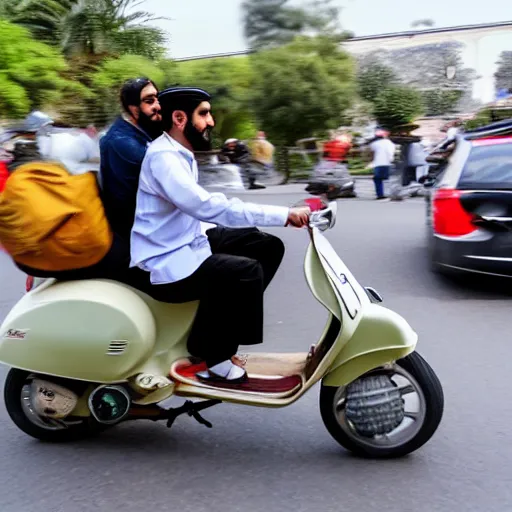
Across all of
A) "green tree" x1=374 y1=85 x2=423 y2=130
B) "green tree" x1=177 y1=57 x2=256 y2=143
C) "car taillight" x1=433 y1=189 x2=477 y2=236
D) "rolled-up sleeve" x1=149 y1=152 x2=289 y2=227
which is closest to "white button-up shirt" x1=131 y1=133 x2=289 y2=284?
"rolled-up sleeve" x1=149 y1=152 x2=289 y2=227

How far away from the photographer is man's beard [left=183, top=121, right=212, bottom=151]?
3943mm

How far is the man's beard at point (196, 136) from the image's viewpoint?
394cm

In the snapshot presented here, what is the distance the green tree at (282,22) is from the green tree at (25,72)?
7.50m

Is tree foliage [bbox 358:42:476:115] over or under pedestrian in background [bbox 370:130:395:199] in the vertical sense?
under

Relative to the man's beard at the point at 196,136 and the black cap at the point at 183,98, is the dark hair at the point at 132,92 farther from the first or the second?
the man's beard at the point at 196,136

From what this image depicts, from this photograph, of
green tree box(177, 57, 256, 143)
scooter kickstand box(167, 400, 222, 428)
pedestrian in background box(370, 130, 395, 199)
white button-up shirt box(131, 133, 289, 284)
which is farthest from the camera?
green tree box(177, 57, 256, 143)

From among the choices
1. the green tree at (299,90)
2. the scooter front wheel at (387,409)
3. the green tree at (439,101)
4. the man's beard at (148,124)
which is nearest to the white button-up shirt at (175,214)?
the man's beard at (148,124)

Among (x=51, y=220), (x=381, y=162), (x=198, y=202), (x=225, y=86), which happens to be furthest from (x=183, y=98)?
(x=225, y=86)

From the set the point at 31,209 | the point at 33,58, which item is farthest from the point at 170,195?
the point at 33,58

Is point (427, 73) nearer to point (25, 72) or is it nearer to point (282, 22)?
point (282, 22)

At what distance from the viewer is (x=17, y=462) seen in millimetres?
4172

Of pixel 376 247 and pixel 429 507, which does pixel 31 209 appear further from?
pixel 376 247

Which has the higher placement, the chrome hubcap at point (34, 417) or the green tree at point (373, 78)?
the chrome hubcap at point (34, 417)

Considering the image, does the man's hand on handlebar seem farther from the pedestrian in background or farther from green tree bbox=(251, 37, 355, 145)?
green tree bbox=(251, 37, 355, 145)
